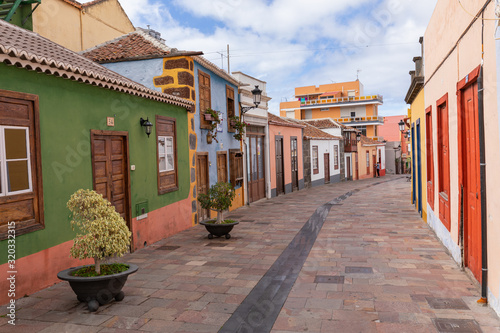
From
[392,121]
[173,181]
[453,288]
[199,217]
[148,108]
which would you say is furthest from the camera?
[392,121]

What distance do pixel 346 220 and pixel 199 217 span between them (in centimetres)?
438

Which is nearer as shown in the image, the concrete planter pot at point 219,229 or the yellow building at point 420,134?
the concrete planter pot at point 219,229

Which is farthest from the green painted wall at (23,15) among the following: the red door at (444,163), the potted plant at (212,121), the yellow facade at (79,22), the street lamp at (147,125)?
the red door at (444,163)

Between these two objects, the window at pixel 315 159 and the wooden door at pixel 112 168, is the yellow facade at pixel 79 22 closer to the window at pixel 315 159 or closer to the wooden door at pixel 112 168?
the wooden door at pixel 112 168

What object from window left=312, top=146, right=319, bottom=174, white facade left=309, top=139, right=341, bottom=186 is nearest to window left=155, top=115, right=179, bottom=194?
white facade left=309, top=139, right=341, bottom=186

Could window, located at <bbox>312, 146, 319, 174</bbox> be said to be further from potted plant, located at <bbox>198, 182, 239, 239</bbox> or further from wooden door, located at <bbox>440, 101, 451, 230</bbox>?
wooden door, located at <bbox>440, 101, 451, 230</bbox>

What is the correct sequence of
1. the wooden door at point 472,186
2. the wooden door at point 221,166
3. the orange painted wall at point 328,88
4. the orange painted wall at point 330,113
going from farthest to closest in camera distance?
the orange painted wall at point 328,88 < the orange painted wall at point 330,113 < the wooden door at point 221,166 < the wooden door at point 472,186

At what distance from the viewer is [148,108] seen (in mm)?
9367

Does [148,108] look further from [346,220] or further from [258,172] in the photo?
[258,172]

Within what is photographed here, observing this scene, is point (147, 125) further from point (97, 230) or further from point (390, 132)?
point (390, 132)

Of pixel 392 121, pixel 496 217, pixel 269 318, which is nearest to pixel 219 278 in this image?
pixel 269 318

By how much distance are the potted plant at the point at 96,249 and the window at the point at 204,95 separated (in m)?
7.32

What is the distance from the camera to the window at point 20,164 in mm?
5453

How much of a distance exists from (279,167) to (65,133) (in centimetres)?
1555
